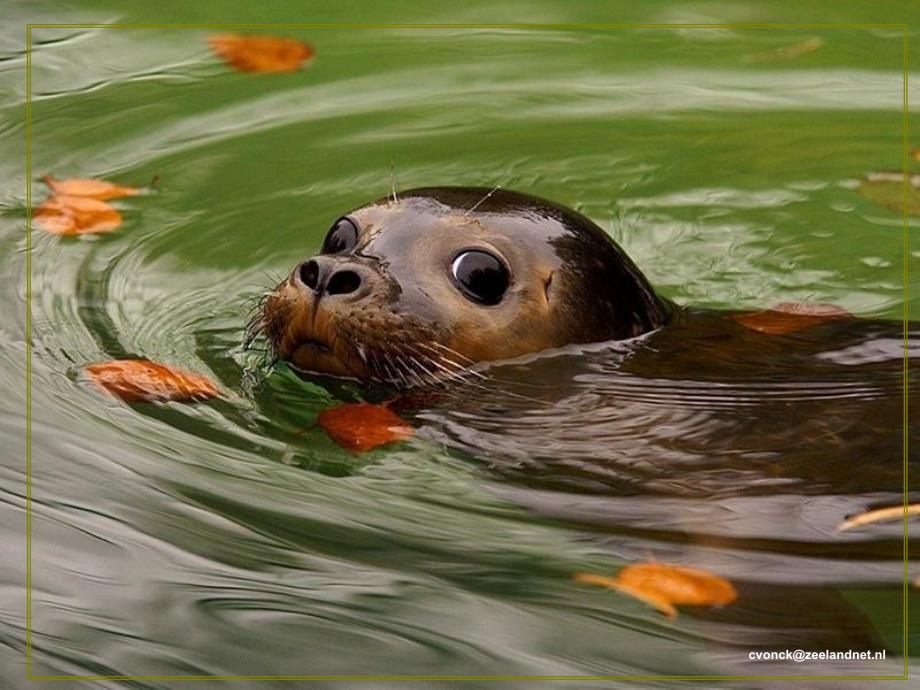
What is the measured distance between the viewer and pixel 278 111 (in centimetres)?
848

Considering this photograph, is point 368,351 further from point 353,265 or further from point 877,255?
point 877,255

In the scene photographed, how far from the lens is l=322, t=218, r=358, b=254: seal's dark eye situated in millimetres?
5492

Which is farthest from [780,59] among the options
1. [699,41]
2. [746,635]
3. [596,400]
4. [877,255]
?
[746,635]

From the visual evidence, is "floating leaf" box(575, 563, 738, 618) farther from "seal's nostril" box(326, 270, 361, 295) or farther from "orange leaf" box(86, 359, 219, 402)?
"orange leaf" box(86, 359, 219, 402)

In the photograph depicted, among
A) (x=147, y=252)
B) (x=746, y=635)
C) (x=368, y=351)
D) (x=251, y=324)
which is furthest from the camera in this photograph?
(x=147, y=252)

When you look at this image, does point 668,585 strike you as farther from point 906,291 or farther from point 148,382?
point 906,291

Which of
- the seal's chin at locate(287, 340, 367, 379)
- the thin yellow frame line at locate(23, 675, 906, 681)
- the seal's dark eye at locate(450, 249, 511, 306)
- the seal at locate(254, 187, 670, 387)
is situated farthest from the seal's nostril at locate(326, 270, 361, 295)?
the thin yellow frame line at locate(23, 675, 906, 681)

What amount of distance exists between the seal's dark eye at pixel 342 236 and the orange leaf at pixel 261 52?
354 centimetres

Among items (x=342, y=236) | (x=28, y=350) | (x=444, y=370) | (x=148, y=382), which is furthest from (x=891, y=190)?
(x=28, y=350)

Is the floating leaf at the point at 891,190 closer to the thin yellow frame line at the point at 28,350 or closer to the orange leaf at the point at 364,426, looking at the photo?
the orange leaf at the point at 364,426

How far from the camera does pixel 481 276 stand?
5.36 metres

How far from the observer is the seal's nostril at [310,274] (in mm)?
5152

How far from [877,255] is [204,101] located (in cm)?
322

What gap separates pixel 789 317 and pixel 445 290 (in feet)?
5.18
